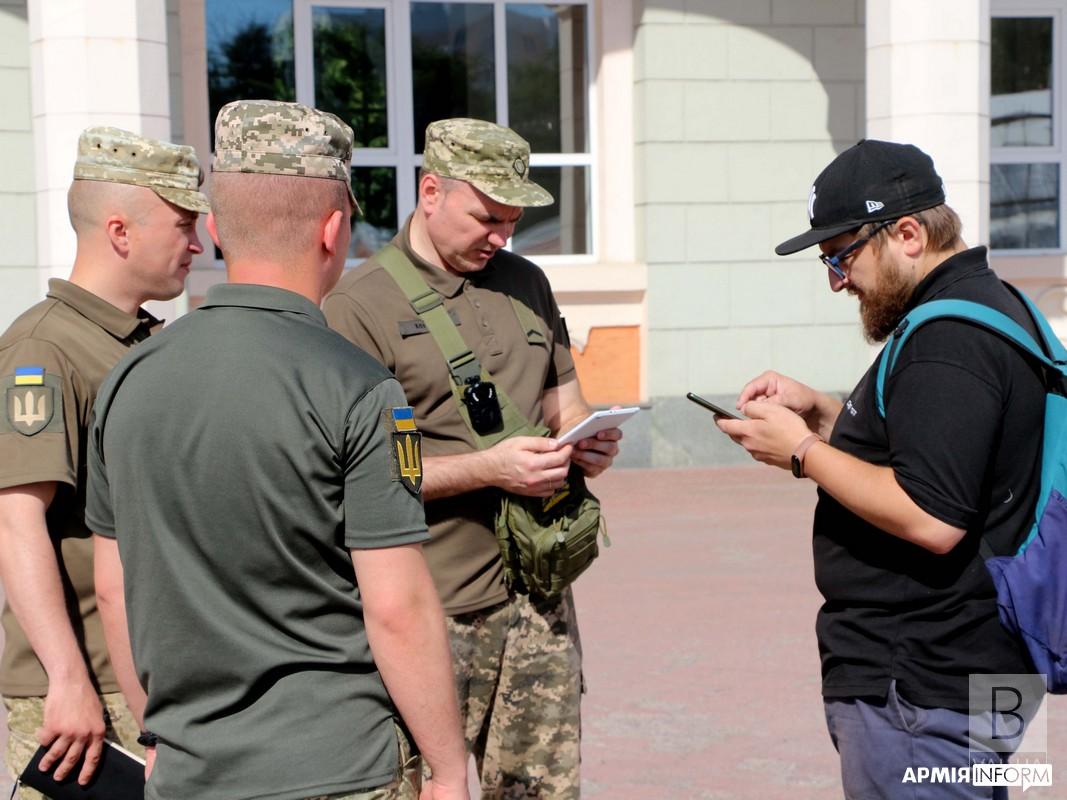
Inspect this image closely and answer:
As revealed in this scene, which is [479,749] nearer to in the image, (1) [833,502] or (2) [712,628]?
(1) [833,502]

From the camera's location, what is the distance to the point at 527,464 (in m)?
3.15

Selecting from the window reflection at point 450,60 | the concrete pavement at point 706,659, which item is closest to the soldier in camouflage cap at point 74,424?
the concrete pavement at point 706,659

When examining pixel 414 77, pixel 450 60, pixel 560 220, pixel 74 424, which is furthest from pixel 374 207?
pixel 74 424

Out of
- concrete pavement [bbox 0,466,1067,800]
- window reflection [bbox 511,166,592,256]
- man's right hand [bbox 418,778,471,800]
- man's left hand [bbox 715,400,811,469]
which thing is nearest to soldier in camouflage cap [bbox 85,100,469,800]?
man's right hand [bbox 418,778,471,800]

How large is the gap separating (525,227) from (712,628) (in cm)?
572

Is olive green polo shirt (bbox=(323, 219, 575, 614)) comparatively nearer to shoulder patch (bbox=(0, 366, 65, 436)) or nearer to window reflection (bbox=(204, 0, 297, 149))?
shoulder patch (bbox=(0, 366, 65, 436))

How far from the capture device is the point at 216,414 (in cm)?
198

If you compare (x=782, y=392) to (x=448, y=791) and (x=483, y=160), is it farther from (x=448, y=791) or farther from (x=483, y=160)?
(x=448, y=791)

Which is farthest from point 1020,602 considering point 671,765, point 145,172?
point 671,765

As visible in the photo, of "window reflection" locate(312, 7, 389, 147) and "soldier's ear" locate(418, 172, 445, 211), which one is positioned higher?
"window reflection" locate(312, 7, 389, 147)

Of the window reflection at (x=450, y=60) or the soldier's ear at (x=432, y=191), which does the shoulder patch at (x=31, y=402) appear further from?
the window reflection at (x=450, y=60)

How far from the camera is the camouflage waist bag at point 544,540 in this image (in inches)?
128

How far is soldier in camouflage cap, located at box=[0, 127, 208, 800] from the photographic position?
8.62 ft

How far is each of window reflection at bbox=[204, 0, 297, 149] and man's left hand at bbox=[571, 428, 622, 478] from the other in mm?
8057
